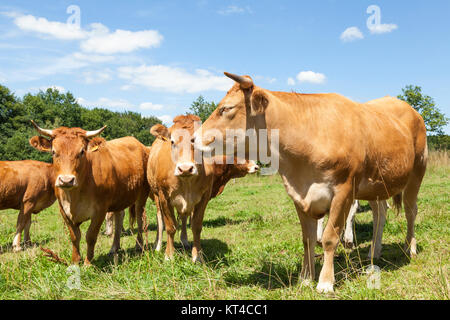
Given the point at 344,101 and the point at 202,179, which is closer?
the point at 344,101

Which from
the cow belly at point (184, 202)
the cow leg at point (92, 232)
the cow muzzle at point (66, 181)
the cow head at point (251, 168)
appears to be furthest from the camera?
the cow head at point (251, 168)

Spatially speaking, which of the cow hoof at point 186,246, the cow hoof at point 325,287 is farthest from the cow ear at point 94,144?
the cow hoof at point 325,287

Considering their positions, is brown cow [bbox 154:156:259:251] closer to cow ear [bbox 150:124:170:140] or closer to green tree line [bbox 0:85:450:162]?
cow ear [bbox 150:124:170:140]

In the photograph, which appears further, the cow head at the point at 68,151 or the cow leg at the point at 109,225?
the cow leg at the point at 109,225

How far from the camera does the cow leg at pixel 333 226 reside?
3.54m

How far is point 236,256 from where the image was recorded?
216 inches

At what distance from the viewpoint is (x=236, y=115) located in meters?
3.70

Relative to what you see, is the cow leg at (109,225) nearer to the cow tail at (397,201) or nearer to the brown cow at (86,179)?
the brown cow at (86,179)

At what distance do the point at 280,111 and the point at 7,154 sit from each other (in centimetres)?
4157

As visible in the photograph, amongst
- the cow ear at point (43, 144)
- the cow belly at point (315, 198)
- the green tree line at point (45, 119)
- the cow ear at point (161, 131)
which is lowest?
→ the cow belly at point (315, 198)

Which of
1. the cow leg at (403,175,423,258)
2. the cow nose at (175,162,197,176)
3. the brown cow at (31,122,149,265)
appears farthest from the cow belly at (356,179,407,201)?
the brown cow at (31,122,149,265)

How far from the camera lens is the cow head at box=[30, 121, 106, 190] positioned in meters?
4.60
